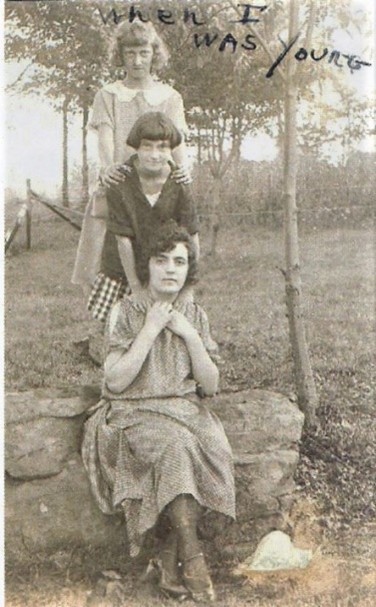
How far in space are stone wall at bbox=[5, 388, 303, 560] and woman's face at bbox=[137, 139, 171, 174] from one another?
0.68 meters

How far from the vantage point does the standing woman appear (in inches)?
88.6

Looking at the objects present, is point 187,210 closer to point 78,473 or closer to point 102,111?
point 102,111

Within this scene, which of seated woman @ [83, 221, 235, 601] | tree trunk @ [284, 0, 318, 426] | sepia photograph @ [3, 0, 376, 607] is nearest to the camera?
seated woman @ [83, 221, 235, 601]

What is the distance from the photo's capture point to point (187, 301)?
7.48 feet

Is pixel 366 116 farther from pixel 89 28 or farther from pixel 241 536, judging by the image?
pixel 241 536

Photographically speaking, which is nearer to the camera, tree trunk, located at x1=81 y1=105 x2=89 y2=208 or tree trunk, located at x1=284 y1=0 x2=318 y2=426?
tree trunk, located at x1=81 y1=105 x2=89 y2=208

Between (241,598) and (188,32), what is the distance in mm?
1603

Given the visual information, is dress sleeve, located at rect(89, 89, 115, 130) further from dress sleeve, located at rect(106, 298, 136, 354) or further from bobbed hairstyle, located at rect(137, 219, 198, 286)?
dress sleeve, located at rect(106, 298, 136, 354)

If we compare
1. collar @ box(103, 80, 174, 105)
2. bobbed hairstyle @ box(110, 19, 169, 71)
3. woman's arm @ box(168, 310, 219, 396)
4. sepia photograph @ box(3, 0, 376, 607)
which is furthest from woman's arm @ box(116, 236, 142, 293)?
bobbed hairstyle @ box(110, 19, 169, 71)

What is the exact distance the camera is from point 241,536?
229 centimetres

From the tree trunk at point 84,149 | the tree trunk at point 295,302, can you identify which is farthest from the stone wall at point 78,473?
the tree trunk at point 84,149

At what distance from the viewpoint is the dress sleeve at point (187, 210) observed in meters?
2.30

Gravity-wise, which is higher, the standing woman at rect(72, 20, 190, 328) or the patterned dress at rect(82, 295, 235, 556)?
the standing woman at rect(72, 20, 190, 328)

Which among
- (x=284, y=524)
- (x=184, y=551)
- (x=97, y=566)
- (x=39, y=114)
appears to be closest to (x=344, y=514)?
(x=284, y=524)
